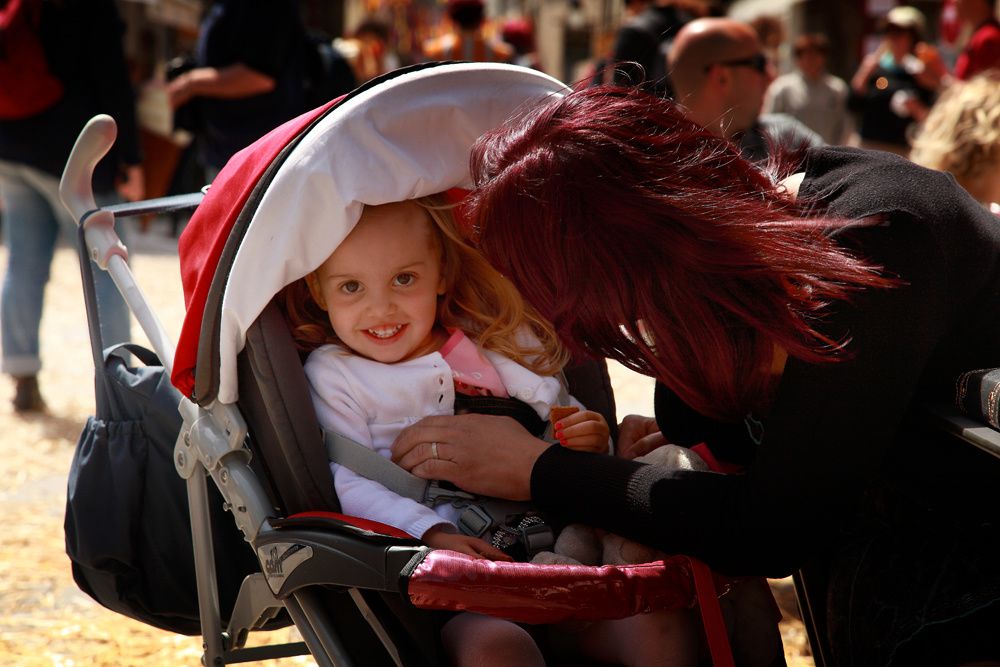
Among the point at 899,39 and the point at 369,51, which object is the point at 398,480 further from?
the point at 369,51

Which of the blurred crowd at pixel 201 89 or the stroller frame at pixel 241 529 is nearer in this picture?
the stroller frame at pixel 241 529

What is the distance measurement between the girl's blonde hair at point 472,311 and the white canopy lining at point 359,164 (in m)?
0.17

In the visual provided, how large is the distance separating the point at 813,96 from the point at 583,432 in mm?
6569

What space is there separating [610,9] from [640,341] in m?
20.0

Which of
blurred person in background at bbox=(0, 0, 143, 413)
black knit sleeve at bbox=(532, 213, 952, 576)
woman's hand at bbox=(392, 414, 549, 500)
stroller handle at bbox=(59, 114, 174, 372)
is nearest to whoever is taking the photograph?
black knit sleeve at bbox=(532, 213, 952, 576)

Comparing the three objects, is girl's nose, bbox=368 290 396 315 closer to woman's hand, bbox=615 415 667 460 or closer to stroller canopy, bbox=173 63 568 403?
stroller canopy, bbox=173 63 568 403

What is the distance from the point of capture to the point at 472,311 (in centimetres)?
230

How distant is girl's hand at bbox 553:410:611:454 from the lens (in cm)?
201

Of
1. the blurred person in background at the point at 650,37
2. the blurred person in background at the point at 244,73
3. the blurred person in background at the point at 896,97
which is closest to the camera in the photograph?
the blurred person in background at the point at 244,73

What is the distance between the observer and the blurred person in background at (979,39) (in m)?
5.65

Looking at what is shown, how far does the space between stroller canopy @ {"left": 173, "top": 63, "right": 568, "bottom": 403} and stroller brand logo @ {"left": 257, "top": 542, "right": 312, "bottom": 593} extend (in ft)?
0.90

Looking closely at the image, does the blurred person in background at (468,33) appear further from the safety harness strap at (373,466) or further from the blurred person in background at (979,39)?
the safety harness strap at (373,466)

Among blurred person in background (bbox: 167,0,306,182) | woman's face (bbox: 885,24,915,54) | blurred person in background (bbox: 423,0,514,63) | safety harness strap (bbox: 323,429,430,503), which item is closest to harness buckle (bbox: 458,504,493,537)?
safety harness strap (bbox: 323,429,430,503)

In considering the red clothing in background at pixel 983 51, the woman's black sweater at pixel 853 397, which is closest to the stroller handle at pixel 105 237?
the woman's black sweater at pixel 853 397
